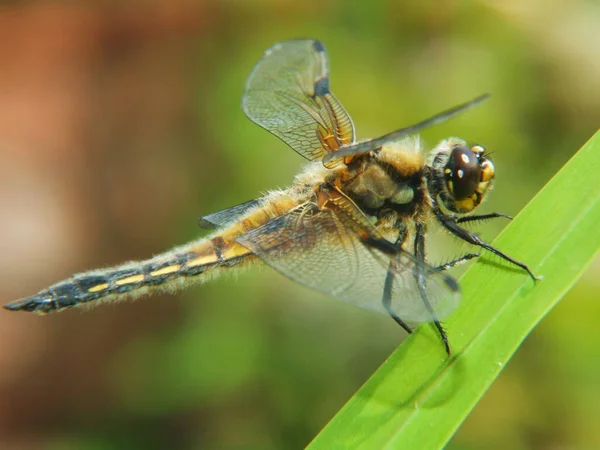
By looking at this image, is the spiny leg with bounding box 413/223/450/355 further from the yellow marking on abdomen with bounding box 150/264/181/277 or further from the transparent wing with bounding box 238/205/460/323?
the yellow marking on abdomen with bounding box 150/264/181/277

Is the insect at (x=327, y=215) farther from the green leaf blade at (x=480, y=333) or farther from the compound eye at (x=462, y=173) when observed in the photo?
the green leaf blade at (x=480, y=333)

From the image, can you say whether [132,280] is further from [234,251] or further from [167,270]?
[234,251]

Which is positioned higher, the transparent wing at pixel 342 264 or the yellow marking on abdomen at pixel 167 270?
the transparent wing at pixel 342 264

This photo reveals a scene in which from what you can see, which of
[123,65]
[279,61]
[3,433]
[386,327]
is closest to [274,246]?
[279,61]

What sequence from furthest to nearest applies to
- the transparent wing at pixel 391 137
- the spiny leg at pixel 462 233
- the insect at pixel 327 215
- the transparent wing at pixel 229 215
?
the transparent wing at pixel 229 215
the insect at pixel 327 215
the spiny leg at pixel 462 233
the transparent wing at pixel 391 137

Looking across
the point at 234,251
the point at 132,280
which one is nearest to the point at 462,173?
the point at 234,251

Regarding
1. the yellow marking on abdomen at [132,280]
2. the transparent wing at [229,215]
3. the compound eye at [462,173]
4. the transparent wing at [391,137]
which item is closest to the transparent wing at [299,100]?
the transparent wing at [391,137]

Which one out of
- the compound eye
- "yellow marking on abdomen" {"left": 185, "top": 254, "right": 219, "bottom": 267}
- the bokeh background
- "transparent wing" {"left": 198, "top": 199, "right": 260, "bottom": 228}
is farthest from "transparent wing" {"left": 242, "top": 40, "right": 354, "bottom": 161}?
the bokeh background

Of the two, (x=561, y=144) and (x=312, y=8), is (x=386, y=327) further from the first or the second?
(x=312, y=8)
